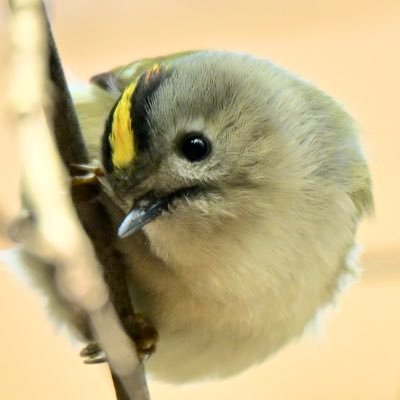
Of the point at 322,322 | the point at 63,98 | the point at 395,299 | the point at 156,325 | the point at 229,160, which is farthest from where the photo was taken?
the point at 395,299

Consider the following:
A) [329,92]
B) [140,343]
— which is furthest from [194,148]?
[329,92]

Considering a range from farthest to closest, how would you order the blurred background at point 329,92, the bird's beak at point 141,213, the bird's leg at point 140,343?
the blurred background at point 329,92 < the bird's leg at point 140,343 < the bird's beak at point 141,213

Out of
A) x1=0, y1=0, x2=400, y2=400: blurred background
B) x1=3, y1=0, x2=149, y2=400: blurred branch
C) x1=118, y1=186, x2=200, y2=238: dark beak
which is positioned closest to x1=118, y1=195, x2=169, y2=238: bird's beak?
x1=118, y1=186, x2=200, y2=238: dark beak

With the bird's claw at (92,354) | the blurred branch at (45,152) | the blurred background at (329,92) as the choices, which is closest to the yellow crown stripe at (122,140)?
the blurred branch at (45,152)

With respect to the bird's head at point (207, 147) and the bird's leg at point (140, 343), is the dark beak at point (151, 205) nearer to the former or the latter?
the bird's head at point (207, 147)

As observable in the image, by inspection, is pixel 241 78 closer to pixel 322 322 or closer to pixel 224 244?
pixel 224 244

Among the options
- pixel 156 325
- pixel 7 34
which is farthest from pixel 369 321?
pixel 7 34

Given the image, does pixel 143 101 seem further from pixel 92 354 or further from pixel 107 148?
pixel 92 354
